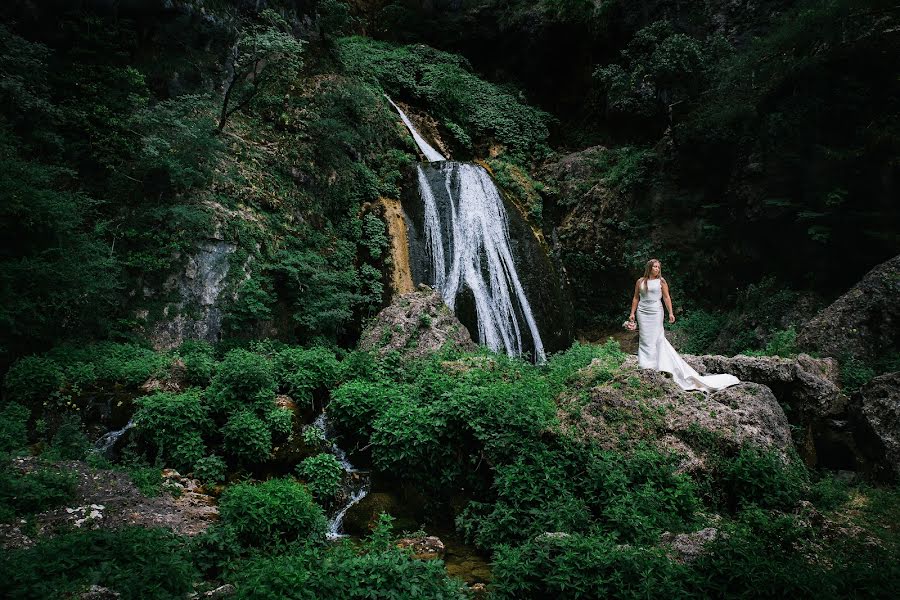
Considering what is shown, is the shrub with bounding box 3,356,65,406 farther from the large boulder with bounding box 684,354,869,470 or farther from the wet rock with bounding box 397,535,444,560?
the large boulder with bounding box 684,354,869,470

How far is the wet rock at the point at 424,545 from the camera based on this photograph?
18.7 feet

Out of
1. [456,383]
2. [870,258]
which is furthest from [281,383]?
[870,258]

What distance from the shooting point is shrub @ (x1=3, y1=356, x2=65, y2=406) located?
25.0 ft

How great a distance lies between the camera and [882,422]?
20.8 feet

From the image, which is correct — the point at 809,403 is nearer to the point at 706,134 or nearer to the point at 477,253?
the point at 477,253

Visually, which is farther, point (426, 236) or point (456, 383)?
point (426, 236)

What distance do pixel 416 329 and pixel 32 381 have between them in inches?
248

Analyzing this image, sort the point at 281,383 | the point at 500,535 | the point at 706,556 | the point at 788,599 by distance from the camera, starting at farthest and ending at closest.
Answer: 1. the point at 281,383
2. the point at 500,535
3. the point at 706,556
4. the point at 788,599

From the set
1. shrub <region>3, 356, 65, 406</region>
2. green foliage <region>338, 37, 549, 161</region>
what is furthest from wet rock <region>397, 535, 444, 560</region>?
green foliage <region>338, 37, 549, 161</region>

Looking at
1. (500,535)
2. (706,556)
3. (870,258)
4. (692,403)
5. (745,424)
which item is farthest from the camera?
(870,258)

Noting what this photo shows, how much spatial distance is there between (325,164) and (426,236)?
3.63 m

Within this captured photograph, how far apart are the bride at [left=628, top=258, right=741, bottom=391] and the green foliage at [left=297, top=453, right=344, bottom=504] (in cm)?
489

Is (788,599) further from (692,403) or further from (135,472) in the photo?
(135,472)

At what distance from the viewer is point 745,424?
21.2 feet
